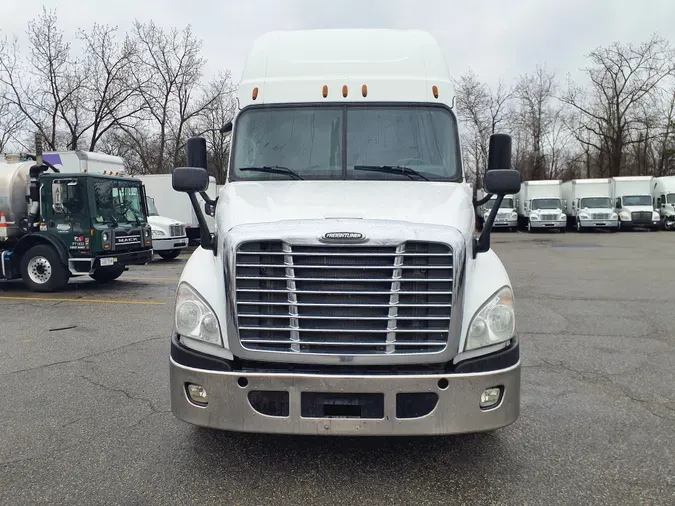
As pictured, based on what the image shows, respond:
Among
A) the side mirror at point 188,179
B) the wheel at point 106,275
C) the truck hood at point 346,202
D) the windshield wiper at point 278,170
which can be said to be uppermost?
the windshield wiper at point 278,170

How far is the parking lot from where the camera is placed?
3.36 metres

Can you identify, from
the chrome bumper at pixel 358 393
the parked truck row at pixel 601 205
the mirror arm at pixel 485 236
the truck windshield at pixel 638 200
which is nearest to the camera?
the chrome bumper at pixel 358 393

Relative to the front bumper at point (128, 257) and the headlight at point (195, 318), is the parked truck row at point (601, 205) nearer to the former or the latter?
the front bumper at point (128, 257)

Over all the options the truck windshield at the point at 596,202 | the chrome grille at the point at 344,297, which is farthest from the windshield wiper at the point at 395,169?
the truck windshield at the point at 596,202

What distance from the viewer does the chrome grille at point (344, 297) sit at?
3320 millimetres

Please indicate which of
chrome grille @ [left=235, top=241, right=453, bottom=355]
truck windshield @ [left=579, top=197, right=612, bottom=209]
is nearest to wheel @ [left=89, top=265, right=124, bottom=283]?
chrome grille @ [left=235, top=241, right=453, bottom=355]

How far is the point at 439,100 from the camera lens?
4.94 meters

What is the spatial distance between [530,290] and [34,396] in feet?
29.7

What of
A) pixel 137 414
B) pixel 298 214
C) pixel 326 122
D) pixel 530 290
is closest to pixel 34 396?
pixel 137 414

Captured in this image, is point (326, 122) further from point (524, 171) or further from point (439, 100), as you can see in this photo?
point (524, 171)

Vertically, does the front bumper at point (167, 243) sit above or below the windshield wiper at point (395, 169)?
below

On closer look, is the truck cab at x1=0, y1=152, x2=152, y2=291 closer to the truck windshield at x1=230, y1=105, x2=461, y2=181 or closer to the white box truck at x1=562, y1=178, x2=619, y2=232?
the truck windshield at x1=230, y1=105, x2=461, y2=181

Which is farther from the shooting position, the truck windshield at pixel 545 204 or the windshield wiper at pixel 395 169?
the truck windshield at pixel 545 204

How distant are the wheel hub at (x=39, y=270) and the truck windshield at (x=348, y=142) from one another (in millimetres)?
8554
